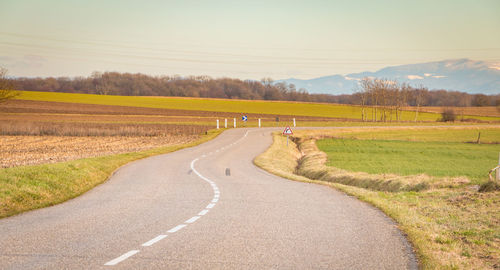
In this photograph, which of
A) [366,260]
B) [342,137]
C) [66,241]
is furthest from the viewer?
[342,137]

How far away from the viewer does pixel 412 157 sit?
137ft

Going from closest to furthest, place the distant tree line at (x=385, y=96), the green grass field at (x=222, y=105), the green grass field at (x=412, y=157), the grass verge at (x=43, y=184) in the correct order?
the grass verge at (x=43, y=184) < the green grass field at (x=412, y=157) < the distant tree line at (x=385, y=96) < the green grass field at (x=222, y=105)

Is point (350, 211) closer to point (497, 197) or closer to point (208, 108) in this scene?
point (497, 197)

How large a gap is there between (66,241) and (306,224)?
4234 millimetres

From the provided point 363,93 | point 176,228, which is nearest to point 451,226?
point 176,228

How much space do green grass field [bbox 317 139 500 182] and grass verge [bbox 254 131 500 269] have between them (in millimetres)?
14745

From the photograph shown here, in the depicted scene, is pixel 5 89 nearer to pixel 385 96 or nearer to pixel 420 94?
pixel 385 96

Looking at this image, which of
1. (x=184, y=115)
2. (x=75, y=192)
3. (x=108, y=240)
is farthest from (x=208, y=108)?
(x=108, y=240)

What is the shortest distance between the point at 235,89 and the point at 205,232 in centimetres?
15435

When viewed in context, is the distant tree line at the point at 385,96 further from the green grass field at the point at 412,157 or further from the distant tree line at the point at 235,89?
the green grass field at the point at 412,157

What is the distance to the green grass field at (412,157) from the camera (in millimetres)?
32000

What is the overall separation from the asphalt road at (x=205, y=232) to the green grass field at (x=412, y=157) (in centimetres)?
1841

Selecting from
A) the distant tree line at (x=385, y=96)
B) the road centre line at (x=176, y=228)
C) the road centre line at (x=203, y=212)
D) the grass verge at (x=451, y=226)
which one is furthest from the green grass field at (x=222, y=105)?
the road centre line at (x=176, y=228)

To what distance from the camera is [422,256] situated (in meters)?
6.57
